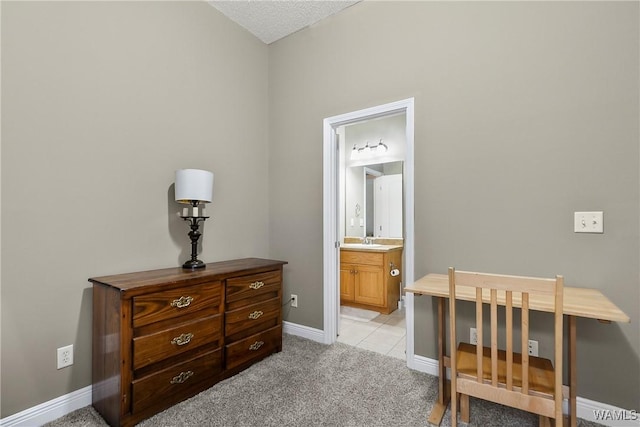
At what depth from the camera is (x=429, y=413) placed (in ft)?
5.56

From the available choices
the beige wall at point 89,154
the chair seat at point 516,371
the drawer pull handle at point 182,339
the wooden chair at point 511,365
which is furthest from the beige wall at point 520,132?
the drawer pull handle at point 182,339

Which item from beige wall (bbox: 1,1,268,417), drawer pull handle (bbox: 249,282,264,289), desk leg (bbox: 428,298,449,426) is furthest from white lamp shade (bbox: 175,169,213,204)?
desk leg (bbox: 428,298,449,426)

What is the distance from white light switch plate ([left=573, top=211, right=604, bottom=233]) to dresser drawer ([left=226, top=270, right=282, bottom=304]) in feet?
6.60

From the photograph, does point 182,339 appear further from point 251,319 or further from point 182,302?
point 251,319

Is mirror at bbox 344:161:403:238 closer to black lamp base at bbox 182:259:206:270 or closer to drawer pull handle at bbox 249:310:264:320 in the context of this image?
drawer pull handle at bbox 249:310:264:320

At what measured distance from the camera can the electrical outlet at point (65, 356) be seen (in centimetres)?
168

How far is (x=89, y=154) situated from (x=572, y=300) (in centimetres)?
277

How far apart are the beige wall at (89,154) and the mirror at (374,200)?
2.17 m

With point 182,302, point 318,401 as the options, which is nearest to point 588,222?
→ point 318,401

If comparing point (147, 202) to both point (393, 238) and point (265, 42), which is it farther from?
point (393, 238)

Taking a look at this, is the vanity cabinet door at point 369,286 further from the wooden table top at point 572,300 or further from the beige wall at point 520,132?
the wooden table top at point 572,300

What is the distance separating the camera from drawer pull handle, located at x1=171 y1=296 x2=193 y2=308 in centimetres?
175

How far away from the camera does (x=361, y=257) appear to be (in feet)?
11.9

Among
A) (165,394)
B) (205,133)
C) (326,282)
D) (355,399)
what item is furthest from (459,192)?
(165,394)
